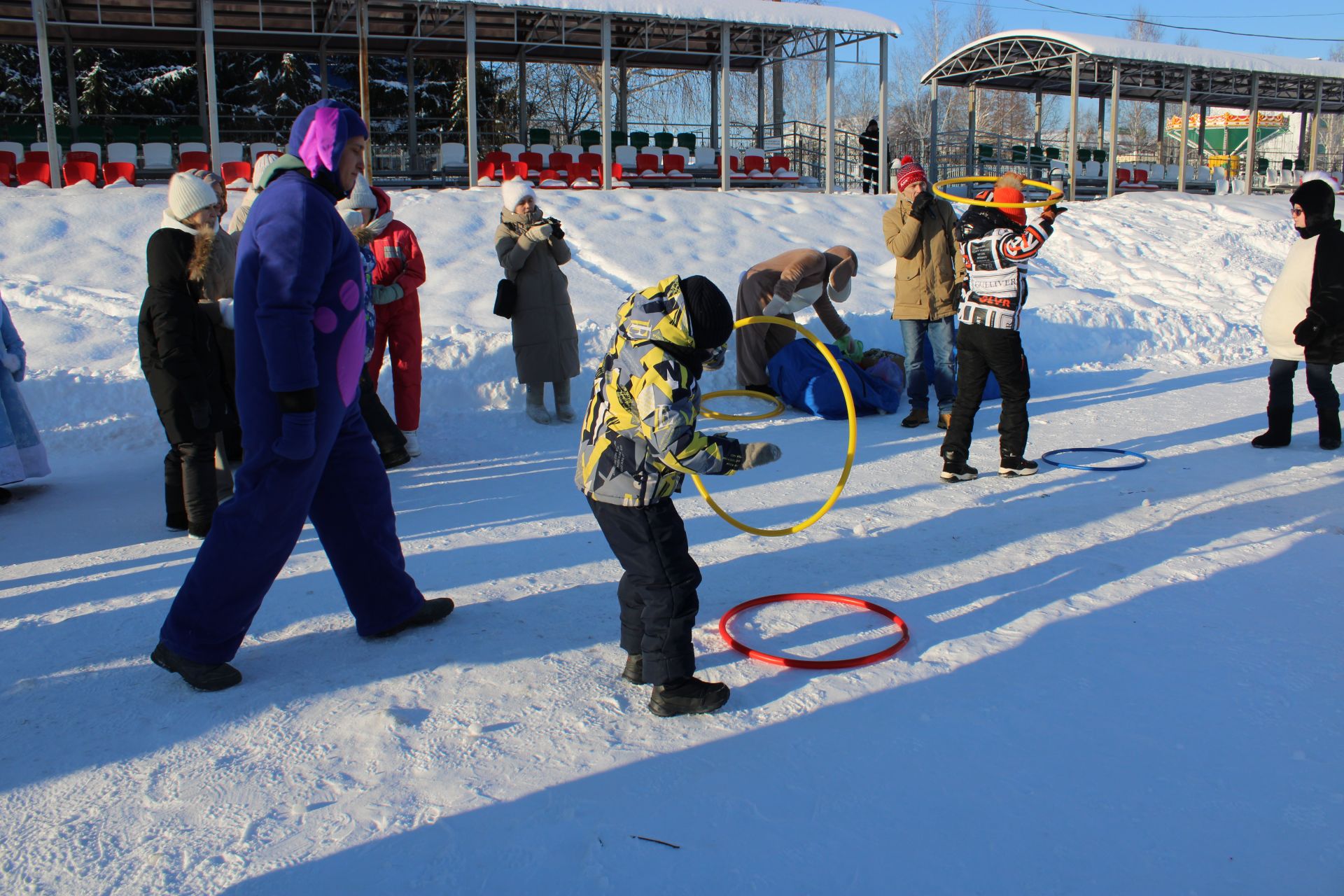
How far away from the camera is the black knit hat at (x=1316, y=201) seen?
21.2 feet

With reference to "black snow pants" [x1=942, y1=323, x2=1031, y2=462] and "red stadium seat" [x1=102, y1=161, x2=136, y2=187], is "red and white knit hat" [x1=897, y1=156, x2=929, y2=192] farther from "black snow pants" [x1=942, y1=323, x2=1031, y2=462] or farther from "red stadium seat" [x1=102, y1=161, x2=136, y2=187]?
"red stadium seat" [x1=102, y1=161, x2=136, y2=187]

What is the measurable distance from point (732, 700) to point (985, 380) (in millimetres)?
3548

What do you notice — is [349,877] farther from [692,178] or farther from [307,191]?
[692,178]

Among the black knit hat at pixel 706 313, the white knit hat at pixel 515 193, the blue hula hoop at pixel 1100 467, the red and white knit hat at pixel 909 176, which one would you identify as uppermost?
the red and white knit hat at pixel 909 176

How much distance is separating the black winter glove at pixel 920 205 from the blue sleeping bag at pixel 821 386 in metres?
1.28

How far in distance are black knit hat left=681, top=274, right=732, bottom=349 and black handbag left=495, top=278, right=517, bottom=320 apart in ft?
14.8

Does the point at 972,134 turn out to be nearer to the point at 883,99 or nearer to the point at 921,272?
the point at 883,99

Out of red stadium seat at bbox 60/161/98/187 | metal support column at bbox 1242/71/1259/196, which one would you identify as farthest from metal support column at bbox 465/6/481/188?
metal support column at bbox 1242/71/1259/196

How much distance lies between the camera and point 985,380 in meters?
6.22

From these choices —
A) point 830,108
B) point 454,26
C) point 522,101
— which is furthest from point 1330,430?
point 454,26

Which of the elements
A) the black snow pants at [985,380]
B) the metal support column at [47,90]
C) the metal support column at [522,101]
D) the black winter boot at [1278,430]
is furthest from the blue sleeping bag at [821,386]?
the metal support column at [522,101]

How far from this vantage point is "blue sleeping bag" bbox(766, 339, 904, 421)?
8031 mm

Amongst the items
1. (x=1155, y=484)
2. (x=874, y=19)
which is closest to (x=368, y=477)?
(x=1155, y=484)

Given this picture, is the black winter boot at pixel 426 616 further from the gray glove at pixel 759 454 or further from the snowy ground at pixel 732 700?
the gray glove at pixel 759 454
